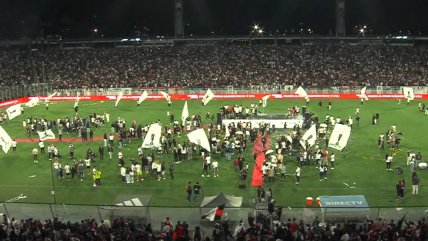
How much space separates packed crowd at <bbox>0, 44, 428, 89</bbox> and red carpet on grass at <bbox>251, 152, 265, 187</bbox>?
31185 millimetres

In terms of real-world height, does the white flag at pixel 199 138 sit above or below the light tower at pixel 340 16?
below

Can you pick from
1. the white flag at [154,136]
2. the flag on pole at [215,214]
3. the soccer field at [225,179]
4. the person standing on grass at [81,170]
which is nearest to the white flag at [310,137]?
the soccer field at [225,179]

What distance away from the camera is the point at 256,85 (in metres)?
68.2

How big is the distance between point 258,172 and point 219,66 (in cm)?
→ 4596

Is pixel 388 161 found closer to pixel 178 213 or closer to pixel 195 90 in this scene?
pixel 178 213

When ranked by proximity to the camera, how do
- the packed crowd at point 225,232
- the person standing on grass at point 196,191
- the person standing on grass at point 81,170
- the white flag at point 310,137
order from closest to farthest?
the packed crowd at point 225,232 → the person standing on grass at point 196,191 → the person standing on grass at point 81,170 → the white flag at point 310,137

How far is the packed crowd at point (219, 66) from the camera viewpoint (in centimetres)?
6975

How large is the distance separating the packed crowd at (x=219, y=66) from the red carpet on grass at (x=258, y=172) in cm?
3119

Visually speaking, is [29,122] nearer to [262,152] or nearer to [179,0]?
[262,152]

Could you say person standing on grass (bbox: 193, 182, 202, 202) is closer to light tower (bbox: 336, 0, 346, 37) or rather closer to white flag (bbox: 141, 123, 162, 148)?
white flag (bbox: 141, 123, 162, 148)

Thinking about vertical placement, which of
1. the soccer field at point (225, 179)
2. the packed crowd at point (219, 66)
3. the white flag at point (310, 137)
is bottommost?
the soccer field at point (225, 179)

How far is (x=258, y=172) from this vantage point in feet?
103

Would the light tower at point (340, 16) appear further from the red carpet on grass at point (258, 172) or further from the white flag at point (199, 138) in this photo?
the white flag at point (199, 138)

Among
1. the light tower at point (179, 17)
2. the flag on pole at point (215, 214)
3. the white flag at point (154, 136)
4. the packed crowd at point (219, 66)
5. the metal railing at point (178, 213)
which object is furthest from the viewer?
the light tower at point (179, 17)
